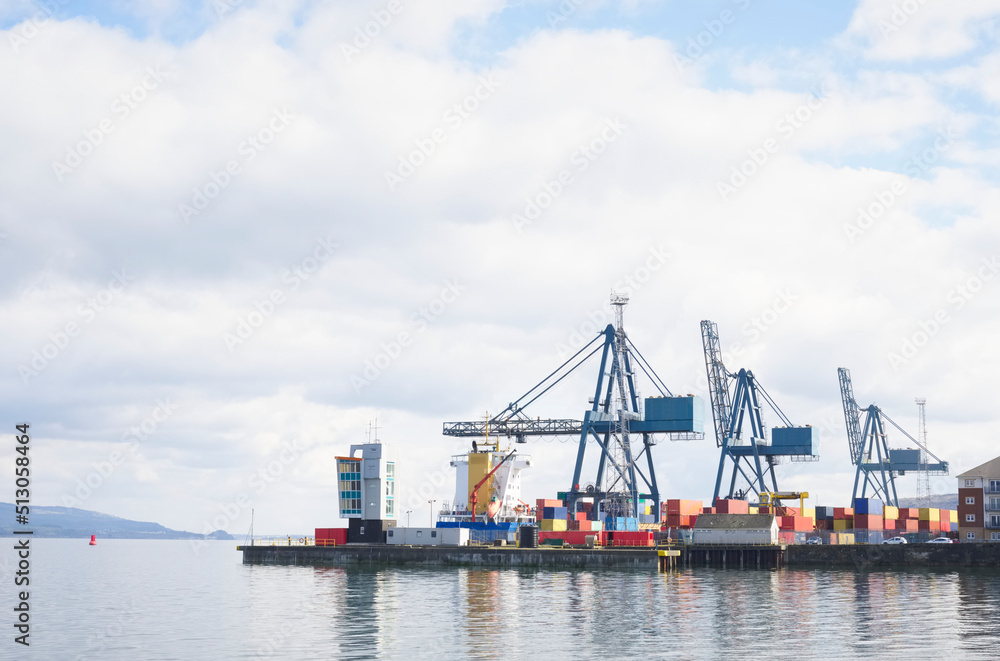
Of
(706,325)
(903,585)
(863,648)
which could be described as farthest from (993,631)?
(706,325)

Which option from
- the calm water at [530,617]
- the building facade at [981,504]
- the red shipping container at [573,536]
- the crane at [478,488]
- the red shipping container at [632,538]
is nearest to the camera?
the calm water at [530,617]

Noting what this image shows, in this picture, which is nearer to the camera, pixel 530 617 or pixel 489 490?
pixel 530 617

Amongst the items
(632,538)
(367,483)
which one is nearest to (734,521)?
(632,538)

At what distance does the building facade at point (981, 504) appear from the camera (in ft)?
365

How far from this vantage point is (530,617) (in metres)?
60.2

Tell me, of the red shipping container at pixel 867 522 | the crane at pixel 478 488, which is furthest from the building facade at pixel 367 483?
the red shipping container at pixel 867 522

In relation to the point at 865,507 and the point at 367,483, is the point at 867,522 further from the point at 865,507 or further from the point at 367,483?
the point at 367,483

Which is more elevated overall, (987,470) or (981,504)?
(987,470)

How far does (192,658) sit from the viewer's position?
154 feet

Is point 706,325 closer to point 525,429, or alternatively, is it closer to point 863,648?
point 525,429

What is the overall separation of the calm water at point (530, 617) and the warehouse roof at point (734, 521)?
13786 mm

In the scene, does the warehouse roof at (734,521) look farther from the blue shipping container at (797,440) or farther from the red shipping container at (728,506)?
the blue shipping container at (797,440)

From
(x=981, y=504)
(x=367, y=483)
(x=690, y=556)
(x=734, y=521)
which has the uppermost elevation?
(x=367, y=483)

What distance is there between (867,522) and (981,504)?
15.8 metres
